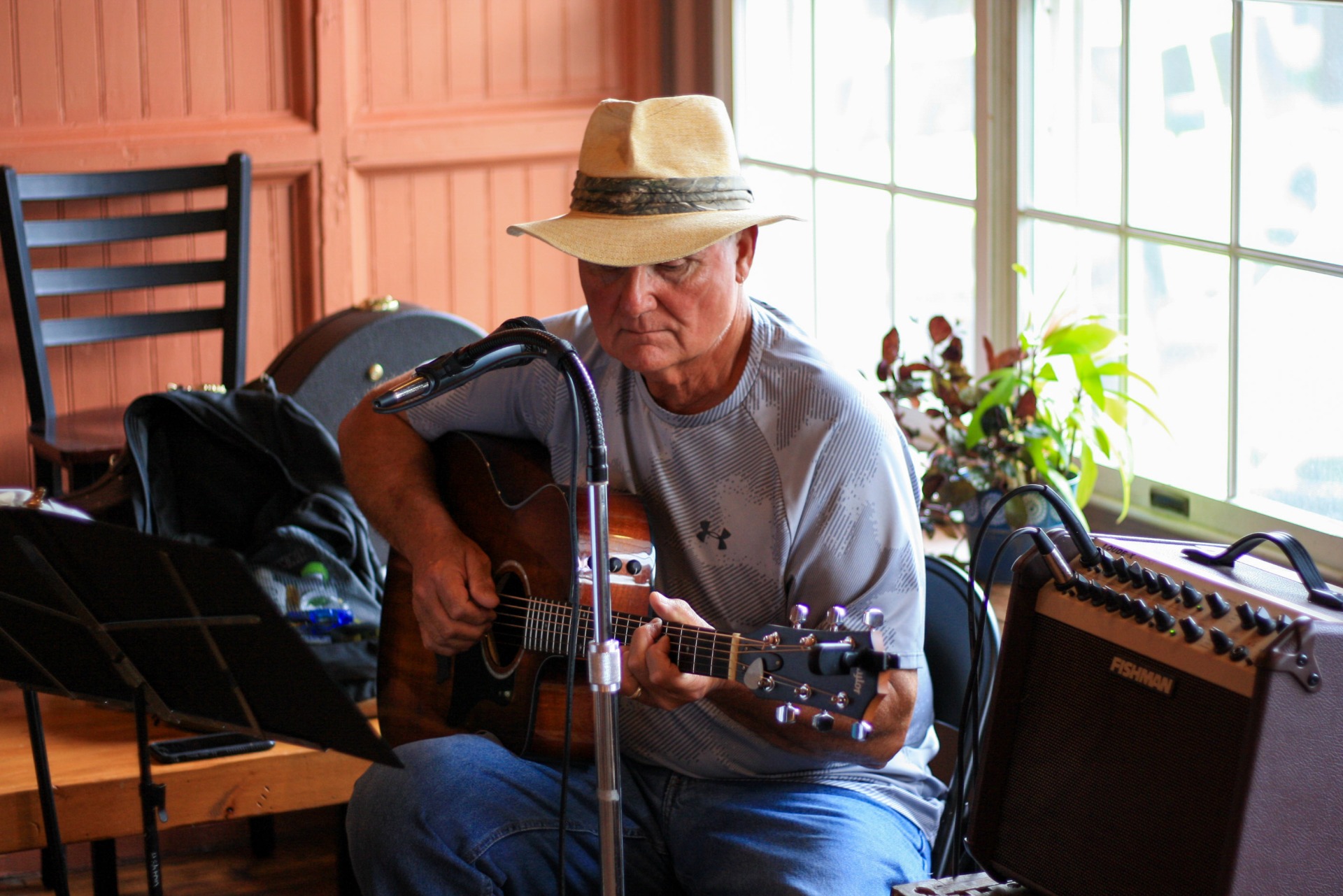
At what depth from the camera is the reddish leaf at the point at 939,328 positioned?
7.80 feet

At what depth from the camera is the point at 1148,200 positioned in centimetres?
243

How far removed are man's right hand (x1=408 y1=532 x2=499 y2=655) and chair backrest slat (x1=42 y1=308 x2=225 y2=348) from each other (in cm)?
177

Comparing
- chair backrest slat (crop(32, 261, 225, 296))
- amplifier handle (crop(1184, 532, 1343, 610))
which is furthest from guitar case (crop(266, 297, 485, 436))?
amplifier handle (crop(1184, 532, 1343, 610))

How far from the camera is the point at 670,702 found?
58.6 inches

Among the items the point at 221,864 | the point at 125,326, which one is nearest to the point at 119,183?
the point at 125,326

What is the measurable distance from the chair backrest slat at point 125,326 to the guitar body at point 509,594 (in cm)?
159

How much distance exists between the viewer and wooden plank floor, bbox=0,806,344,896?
8.20ft

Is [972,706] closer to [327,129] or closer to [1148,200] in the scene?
[1148,200]

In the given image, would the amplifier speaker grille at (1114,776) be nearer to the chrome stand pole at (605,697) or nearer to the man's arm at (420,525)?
the chrome stand pole at (605,697)

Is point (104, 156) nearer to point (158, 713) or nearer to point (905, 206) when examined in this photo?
point (905, 206)

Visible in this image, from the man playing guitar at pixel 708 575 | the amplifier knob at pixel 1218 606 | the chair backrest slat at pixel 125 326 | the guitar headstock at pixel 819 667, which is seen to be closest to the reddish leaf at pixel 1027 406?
the man playing guitar at pixel 708 575

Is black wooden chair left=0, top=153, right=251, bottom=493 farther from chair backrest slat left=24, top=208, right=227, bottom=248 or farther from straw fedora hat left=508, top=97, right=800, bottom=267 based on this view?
straw fedora hat left=508, top=97, right=800, bottom=267

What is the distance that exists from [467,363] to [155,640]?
41cm

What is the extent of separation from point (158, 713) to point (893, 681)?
2.49ft
